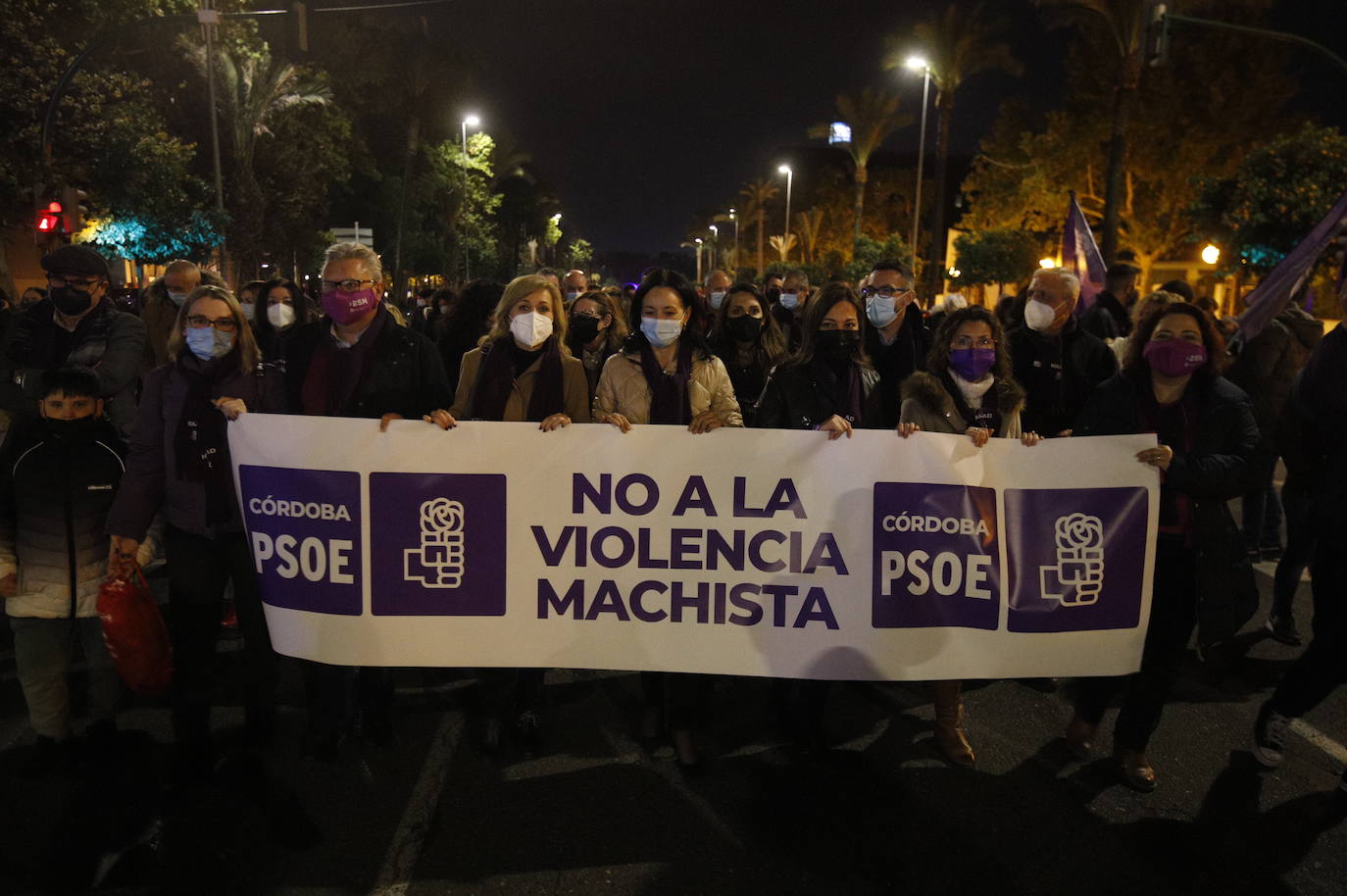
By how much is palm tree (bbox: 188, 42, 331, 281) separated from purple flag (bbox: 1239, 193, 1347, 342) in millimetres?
28089

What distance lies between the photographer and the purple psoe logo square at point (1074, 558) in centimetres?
370

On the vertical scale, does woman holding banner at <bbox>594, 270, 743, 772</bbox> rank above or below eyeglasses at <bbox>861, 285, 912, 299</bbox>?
below

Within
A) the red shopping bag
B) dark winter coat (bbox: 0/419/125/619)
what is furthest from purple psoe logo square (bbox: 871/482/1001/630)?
dark winter coat (bbox: 0/419/125/619)

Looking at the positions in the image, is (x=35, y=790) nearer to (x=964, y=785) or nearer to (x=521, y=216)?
(x=964, y=785)

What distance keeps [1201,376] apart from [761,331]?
7.07 ft

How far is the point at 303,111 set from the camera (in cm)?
3281

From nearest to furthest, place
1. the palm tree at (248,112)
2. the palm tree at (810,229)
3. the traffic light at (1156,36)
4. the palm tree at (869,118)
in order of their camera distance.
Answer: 1. the traffic light at (1156,36)
2. the palm tree at (248,112)
3. the palm tree at (869,118)
4. the palm tree at (810,229)

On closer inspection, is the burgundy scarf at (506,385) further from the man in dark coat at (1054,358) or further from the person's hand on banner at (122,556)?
the man in dark coat at (1054,358)

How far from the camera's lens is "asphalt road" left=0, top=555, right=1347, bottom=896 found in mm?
3080

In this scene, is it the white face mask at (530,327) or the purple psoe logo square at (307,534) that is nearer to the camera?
the purple psoe logo square at (307,534)

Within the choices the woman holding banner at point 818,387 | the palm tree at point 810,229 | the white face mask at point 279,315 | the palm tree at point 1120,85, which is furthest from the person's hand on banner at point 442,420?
the palm tree at point 810,229

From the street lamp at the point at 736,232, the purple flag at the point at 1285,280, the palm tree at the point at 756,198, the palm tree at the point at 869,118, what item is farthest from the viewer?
the street lamp at the point at 736,232

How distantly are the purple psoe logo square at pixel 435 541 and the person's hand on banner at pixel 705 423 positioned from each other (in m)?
0.79

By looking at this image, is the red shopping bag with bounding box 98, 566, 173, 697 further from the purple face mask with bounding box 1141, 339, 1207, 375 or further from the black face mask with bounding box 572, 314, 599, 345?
the purple face mask with bounding box 1141, 339, 1207, 375
